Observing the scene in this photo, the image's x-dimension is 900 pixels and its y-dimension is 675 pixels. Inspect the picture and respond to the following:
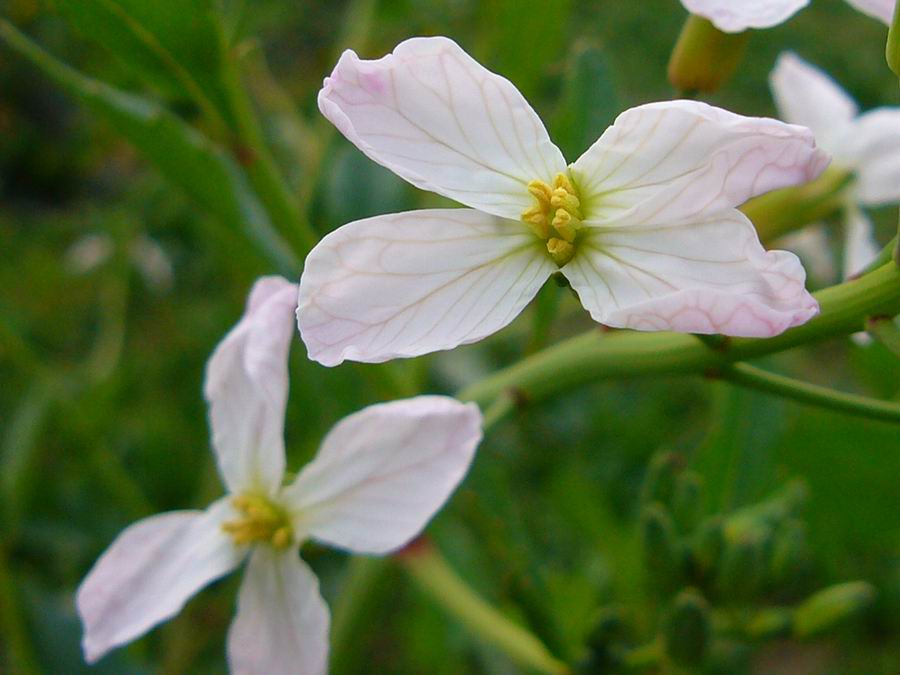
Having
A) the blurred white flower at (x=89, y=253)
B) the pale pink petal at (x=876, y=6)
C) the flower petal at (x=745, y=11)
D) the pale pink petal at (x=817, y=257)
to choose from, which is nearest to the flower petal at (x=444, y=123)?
the flower petal at (x=745, y=11)

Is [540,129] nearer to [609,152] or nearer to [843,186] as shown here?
[609,152]

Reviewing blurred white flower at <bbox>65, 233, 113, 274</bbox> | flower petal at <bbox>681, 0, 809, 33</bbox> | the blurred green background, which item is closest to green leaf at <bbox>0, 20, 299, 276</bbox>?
the blurred green background

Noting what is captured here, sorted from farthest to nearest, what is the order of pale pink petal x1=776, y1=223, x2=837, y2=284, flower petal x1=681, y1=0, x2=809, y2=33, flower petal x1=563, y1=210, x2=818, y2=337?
pale pink petal x1=776, y1=223, x2=837, y2=284
flower petal x1=681, y1=0, x2=809, y2=33
flower petal x1=563, y1=210, x2=818, y2=337

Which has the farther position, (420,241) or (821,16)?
(821,16)

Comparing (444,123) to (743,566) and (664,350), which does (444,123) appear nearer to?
(664,350)

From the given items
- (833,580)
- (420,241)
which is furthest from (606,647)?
(833,580)

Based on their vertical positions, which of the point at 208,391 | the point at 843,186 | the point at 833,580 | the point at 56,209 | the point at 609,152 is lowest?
the point at 56,209

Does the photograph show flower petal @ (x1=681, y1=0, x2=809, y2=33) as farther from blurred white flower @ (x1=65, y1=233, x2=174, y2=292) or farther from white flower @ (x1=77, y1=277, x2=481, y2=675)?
blurred white flower @ (x1=65, y1=233, x2=174, y2=292)
